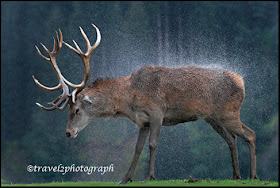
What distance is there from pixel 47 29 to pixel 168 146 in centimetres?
713

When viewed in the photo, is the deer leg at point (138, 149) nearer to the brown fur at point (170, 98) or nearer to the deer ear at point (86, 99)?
the brown fur at point (170, 98)

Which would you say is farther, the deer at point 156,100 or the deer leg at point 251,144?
the deer leg at point 251,144

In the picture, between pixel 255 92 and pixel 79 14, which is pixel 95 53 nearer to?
pixel 79 14

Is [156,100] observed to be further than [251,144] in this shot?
No

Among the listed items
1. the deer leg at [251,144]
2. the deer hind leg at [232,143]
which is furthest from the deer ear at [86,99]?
the deer leg at [251,144]

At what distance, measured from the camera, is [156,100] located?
25.4ft

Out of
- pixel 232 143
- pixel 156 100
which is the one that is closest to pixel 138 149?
pixel 156 100

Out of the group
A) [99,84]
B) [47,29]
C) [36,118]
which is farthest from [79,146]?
[99,84]

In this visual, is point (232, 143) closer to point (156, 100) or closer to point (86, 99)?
point (156, 100)

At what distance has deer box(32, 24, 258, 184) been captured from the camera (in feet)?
25.5

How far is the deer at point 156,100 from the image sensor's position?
777 centimetres

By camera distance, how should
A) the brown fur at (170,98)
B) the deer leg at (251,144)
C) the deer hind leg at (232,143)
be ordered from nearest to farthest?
1. the brown fur at (170,98)
2. the deer leg at (251,144)
3. the deer hind leg at (232,143)

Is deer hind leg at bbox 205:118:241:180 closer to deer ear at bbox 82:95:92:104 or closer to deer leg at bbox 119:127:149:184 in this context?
deer leg at bbox 119:127:149:184

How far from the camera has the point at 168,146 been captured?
15648mm
